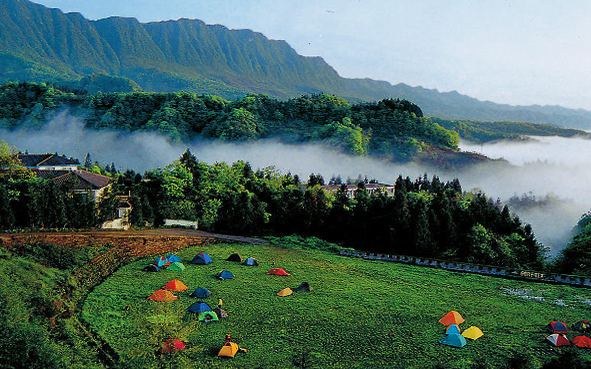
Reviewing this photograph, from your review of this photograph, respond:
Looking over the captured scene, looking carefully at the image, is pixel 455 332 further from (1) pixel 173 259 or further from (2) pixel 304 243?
(2) pixel 304 243

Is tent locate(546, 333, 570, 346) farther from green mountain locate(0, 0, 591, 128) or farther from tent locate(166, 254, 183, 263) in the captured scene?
green mountain locate(0, 0, 591, 128)

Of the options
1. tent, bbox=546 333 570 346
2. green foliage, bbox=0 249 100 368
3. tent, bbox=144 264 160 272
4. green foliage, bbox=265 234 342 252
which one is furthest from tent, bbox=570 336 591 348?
tent, bbox=144 264 160 272

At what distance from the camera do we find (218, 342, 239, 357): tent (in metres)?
16.0

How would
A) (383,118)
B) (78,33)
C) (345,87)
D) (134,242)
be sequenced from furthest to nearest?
(345,87), (78,33), (383,118), (134,242)

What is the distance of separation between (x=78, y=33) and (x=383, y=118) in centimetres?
11001

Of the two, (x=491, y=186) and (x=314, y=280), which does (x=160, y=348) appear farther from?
(x=491, y=186)

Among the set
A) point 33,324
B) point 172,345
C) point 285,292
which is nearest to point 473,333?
point 285,292

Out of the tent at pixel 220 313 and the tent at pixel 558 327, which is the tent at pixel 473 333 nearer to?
the tent at pixel 558 327

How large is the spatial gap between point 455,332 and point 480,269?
13140 millimetres

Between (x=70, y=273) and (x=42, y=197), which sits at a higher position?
(x=42, y=197)

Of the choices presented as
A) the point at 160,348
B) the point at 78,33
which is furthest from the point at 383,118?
the point at 78,33

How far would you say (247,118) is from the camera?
8369cm

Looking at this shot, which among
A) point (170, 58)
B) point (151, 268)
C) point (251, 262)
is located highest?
point (170, 58)

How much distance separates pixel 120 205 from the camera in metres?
37.0
